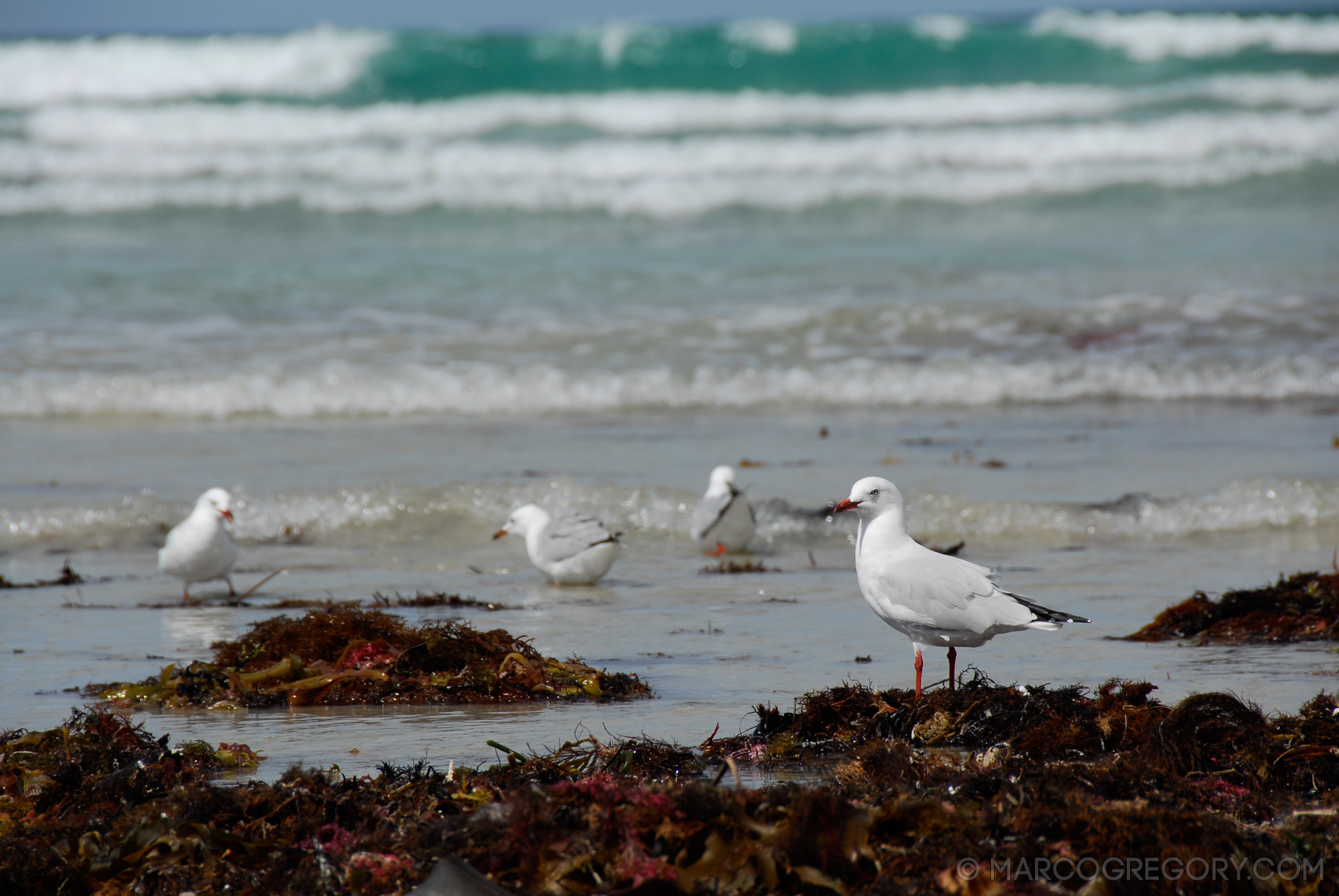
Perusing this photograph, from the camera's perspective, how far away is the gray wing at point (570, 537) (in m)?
5.72

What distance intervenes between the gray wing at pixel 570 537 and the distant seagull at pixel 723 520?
2.02 ft

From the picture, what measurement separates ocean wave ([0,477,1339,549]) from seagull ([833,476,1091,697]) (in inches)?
109

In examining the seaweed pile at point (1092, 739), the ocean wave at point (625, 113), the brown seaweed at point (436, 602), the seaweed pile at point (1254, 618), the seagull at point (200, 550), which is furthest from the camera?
the ocean wave at point (625, 113)

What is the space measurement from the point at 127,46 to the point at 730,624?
26749 mm

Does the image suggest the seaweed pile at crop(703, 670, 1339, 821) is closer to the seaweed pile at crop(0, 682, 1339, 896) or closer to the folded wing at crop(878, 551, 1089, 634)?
the seaweed pile at crop(0, 682, 1339, 896)

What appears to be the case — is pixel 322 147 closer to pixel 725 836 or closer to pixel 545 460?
pixel 545 460

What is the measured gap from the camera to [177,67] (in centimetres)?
2619

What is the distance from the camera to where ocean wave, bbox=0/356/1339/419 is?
9625 mm

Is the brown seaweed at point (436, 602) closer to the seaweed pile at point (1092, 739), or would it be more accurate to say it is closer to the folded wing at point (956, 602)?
the seaweed pile at point (1092, 739)

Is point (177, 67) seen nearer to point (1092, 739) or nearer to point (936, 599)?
point (936, 599)

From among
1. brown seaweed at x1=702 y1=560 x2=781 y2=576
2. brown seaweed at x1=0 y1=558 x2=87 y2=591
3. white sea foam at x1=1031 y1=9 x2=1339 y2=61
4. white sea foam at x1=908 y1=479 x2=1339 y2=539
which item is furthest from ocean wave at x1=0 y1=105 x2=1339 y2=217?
brown seaweed at x1=0 y1=558 x2=87 y2=591

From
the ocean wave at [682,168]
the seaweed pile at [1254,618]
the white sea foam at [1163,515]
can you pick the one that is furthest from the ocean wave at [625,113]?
the seaweed pile at [1254,618]

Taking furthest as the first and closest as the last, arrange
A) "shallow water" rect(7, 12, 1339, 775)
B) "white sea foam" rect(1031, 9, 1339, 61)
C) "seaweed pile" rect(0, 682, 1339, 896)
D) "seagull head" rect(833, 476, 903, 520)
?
"white sea foam" rect(1031, 9, 1339, 61)
"shallow water" rect(7, 12, 1339, 775)
"seagull head" rect(833, 476, 903, 520)
"seaweed pile" rect(0, 682, 1339, 896)

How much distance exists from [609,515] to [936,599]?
11.4 ft
